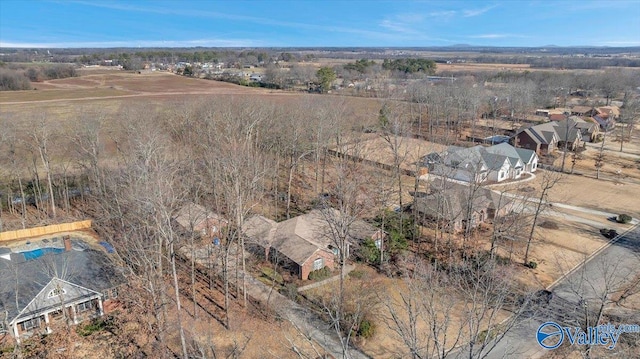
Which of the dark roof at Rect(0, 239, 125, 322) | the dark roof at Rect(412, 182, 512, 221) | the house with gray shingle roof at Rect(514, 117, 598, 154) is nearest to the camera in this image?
the dark roof at Rect(0, 239, 125, 322)

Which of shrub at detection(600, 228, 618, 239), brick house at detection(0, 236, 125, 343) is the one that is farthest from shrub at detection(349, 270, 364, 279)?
shrub at detection(600, 228, 618, 239)

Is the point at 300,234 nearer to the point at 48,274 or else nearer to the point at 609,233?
the point at 48,274

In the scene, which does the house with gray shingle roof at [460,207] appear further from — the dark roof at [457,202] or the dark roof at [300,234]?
the dark roof at [300,234]

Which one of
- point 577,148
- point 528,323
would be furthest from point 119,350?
point 577,148

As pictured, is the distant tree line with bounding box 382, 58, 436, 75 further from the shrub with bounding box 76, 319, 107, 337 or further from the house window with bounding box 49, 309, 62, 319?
the house window with bounding box 49, 309, 62, 319

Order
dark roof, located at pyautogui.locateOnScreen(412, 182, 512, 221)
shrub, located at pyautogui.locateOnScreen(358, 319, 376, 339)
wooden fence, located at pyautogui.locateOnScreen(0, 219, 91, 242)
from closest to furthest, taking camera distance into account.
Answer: shrub, located at pyautogui.locateOnScreen(358, 319, 376, 339) → wooden fence, located at pyautogui.locateOnScreen(0, 219, 91, 242) → dark roof, located at pyautogui.locateOnScreen(412, 182, 512, 221)

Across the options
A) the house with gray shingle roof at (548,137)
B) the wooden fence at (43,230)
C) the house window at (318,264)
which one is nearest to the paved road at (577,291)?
the house window at (318,264)

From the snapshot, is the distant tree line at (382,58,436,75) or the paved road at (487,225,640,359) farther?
the distant tree line at (382,58,436,75)
